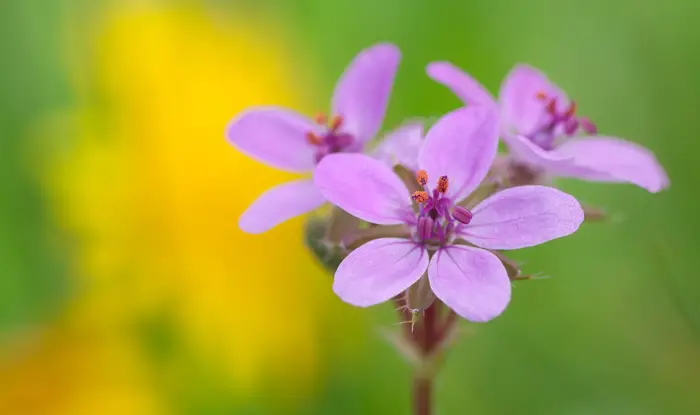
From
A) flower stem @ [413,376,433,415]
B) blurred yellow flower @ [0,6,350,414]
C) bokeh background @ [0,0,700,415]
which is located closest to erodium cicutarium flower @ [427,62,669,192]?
flower stem @ [413,376,433,415]

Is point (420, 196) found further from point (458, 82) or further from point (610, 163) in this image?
point (610, 163)

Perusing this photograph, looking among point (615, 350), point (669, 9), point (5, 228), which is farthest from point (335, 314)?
point (669, 9)

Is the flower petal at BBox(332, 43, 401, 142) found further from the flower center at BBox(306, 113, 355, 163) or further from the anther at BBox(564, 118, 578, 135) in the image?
the anther at BBox(564, 118, 578, 135)

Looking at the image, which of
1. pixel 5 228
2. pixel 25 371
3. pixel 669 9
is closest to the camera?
pixel 25 371

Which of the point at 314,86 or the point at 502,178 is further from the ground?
the point at 502,178

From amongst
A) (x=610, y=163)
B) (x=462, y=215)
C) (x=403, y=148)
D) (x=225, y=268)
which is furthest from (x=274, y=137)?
(x=225, y=268)

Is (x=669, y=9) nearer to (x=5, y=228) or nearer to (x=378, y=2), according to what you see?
(x=378, y=2)
